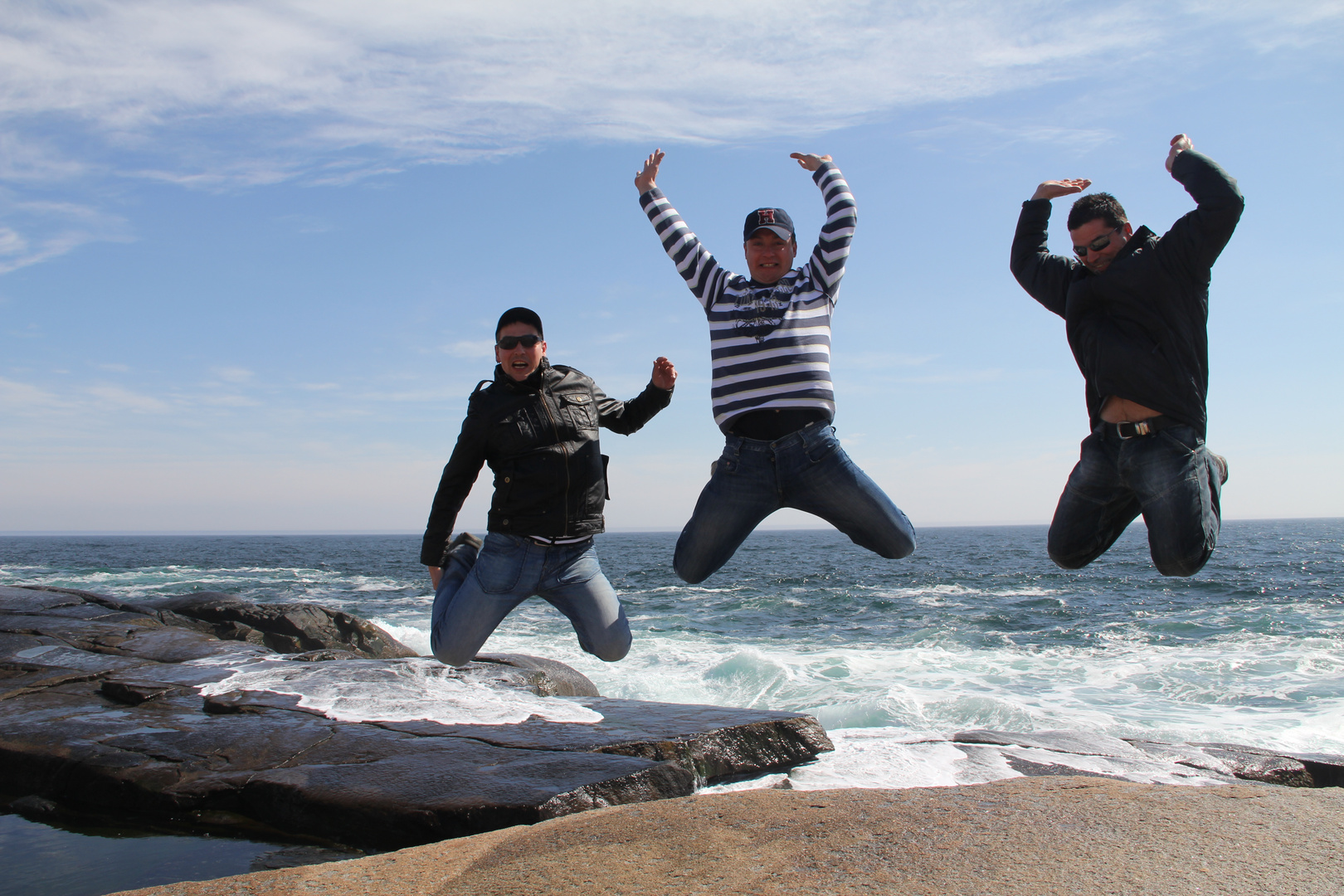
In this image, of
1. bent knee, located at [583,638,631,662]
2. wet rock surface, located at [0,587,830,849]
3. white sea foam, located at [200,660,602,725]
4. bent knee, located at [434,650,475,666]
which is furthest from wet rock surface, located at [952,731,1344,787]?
bent knee, located at [434,650,475,666]

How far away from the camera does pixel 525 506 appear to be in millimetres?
4922

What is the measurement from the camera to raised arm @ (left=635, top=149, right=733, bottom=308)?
491 cm

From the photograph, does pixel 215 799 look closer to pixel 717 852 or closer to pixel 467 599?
pixel 467 599

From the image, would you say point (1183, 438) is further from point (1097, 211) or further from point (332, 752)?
point (332, 752)

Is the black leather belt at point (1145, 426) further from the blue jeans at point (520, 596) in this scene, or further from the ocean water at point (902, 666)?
the ocean water at point (902, 666)

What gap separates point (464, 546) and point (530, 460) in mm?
841

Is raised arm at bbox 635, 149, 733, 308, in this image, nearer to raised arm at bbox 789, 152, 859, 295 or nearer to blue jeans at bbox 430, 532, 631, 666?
raised arm at bbox 789, 152, 859, 295

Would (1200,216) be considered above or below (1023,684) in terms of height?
above

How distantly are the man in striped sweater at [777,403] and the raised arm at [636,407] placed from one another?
0.58m

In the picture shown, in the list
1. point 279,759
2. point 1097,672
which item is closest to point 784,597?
A: point 1097,672

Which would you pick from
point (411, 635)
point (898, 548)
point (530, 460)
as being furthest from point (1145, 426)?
point (411, 635)

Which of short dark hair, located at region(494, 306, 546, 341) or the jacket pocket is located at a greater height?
short dark hair, located at region(494, 306, 546, 341)

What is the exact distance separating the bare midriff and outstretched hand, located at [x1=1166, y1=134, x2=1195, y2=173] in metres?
1.14

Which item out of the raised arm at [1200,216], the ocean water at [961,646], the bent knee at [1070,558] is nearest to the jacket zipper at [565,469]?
the bent knee at [1070,558]
